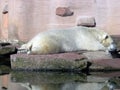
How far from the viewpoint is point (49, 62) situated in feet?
23.8

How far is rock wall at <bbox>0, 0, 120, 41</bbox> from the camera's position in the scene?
9.86m

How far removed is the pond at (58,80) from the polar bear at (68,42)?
599 mm

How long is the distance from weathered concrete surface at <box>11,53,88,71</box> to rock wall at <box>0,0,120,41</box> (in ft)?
8.63

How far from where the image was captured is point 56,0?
9.93 m

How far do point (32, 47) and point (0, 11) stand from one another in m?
4.43

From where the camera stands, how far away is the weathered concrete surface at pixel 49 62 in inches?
285

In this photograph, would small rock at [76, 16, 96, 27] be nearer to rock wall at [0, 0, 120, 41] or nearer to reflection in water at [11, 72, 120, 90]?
rock wall at [0, 0, 120, 41]

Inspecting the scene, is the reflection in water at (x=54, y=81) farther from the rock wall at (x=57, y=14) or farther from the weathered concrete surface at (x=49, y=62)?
the rock wall at (x=57, y=14)

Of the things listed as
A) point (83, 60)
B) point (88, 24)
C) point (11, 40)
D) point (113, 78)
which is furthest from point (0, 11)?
point (113, 78)

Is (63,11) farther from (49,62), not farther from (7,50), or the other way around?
(49,62)

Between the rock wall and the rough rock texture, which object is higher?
the rock wall

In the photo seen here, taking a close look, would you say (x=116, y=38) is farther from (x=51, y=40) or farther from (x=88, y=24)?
(x=51, y=40)

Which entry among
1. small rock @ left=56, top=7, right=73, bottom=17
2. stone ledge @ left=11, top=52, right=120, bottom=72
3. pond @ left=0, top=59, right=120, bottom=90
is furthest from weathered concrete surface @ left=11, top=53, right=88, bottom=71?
small rock @ left=56, top=7, right=73, bottom=17

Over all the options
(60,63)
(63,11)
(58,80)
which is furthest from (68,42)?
(63,11)
